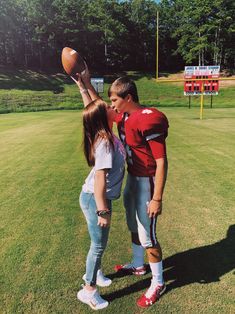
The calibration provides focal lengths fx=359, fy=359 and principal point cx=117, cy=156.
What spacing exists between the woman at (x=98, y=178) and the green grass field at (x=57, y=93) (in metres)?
32.1

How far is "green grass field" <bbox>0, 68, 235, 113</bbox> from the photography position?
38.2 meters

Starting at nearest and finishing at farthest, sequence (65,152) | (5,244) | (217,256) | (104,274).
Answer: (104,274) → (217,256) → (5,244) → (65,152)

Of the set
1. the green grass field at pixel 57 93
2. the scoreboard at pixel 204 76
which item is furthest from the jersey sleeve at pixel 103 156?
the green grass field at pixel 57 93

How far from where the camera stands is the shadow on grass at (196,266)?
12.2 ft

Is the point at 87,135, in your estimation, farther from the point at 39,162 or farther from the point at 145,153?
the point at 39,162

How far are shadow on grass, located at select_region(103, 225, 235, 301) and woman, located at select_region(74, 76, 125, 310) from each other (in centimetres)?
28

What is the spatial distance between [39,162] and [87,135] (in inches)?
259

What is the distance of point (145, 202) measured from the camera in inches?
132

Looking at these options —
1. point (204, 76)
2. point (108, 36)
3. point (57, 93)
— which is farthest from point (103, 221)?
point (108, 36)

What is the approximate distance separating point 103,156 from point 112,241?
6.58 ft

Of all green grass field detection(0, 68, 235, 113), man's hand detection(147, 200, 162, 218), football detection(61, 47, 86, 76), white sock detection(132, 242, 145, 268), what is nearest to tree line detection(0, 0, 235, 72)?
green grass field detection(0, 68, 235, 113)

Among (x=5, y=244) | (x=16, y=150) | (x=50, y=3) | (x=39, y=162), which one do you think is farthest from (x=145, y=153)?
(x=50, y=3)

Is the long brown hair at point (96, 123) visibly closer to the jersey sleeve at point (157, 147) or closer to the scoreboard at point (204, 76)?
the jersey sleeve at point (157, 147)

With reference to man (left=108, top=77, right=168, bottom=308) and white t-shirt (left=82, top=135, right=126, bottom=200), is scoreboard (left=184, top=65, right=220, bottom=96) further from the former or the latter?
white t-shirt (left=82, top=135, right=126, bottom=200)
